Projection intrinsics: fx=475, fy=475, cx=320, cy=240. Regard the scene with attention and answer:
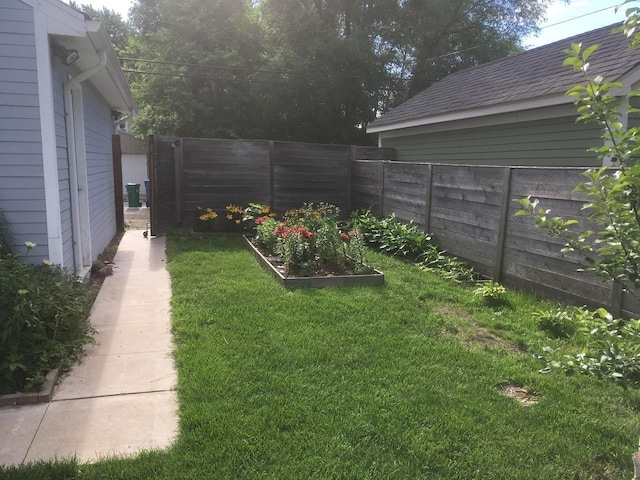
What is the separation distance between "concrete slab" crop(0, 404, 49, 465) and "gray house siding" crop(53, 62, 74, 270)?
1.94 metres

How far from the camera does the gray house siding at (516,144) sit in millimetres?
7066

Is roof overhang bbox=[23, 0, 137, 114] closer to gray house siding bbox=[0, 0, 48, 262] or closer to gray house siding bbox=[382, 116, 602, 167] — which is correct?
gray house siding bbox=[0, 0, 48, 262]

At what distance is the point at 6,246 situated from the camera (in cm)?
401

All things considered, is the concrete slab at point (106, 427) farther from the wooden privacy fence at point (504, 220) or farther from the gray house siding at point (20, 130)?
the wooden privacy fence at point (504, 220)

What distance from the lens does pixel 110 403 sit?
3100mm

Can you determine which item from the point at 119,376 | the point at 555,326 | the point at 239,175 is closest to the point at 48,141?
the point at 119,376

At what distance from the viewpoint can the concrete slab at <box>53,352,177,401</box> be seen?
3.26 meters

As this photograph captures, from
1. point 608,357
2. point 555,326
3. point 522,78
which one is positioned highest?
point 522,78

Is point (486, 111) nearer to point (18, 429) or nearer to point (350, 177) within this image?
point (350, 177)

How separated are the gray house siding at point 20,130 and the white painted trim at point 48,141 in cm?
3

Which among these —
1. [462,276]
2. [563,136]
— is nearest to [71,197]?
[462,276]

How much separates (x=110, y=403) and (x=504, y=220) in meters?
4.74

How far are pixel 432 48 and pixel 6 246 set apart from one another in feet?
77.1

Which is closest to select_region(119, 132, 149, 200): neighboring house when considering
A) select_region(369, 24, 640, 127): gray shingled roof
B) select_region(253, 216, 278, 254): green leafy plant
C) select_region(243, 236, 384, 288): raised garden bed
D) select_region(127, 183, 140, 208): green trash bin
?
select_region(127, 183, 140, 208): green trash bin
